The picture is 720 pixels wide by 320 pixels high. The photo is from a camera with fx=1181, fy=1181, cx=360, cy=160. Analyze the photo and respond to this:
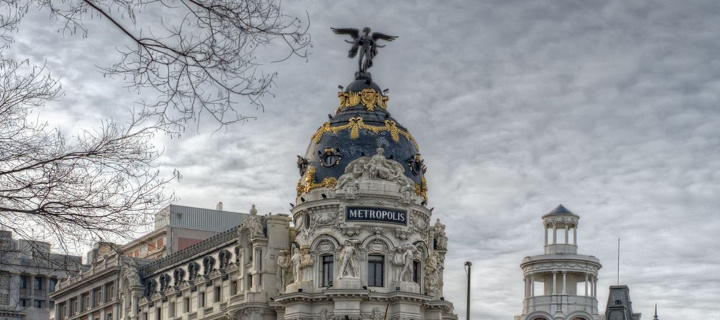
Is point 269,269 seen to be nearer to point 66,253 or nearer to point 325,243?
point 325,243

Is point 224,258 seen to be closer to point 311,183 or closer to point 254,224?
point 254,224

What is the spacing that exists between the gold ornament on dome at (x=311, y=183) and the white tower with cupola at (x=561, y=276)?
24652mm

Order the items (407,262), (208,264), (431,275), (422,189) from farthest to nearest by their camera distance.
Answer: (208,264) < (422,189) < (431,275) < (407,262)

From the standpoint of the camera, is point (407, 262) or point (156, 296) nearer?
point (407, 262)

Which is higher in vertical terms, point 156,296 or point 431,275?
point 431,275

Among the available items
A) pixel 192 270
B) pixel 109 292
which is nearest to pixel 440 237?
pixel 192 270

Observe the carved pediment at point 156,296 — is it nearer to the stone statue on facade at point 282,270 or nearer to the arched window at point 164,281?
the arched window at point 164,281

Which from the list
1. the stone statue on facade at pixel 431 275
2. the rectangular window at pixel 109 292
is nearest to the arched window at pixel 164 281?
the rectangular window at pixel 109 292

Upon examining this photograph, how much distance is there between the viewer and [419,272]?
3054 inches

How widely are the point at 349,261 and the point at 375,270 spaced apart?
215 cm

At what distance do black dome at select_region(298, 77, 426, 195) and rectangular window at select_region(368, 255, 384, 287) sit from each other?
567cm

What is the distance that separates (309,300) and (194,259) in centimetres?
1554

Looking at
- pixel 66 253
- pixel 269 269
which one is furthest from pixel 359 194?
pixel 66 253

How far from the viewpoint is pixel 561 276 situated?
95.4 meters
